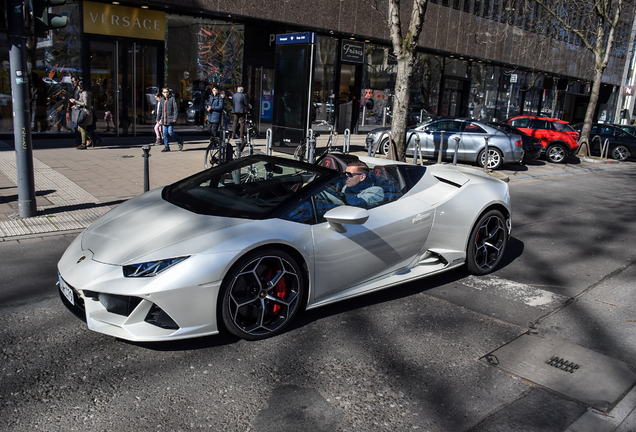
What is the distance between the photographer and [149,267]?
3.72m

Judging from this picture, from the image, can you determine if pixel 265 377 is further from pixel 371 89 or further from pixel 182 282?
pixel 371 89

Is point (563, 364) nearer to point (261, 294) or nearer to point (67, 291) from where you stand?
point (261, 294)

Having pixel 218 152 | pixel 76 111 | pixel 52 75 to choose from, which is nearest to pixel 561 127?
pixel 218 152

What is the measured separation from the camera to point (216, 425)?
3111 millimetres

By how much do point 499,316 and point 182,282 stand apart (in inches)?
113

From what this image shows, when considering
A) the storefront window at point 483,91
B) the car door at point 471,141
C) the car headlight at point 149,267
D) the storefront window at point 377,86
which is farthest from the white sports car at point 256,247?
the storefront window at point 483,91

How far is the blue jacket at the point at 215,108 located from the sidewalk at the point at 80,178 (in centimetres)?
102

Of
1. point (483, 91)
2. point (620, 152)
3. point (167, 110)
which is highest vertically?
point (483, 91)

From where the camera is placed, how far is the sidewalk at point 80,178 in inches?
296

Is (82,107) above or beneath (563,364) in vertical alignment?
above

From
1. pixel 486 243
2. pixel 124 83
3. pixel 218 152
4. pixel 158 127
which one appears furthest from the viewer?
pixel 124 83

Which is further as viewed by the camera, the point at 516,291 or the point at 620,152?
the point at 620,152

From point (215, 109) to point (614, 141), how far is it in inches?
652

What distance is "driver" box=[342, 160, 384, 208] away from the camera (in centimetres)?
480
